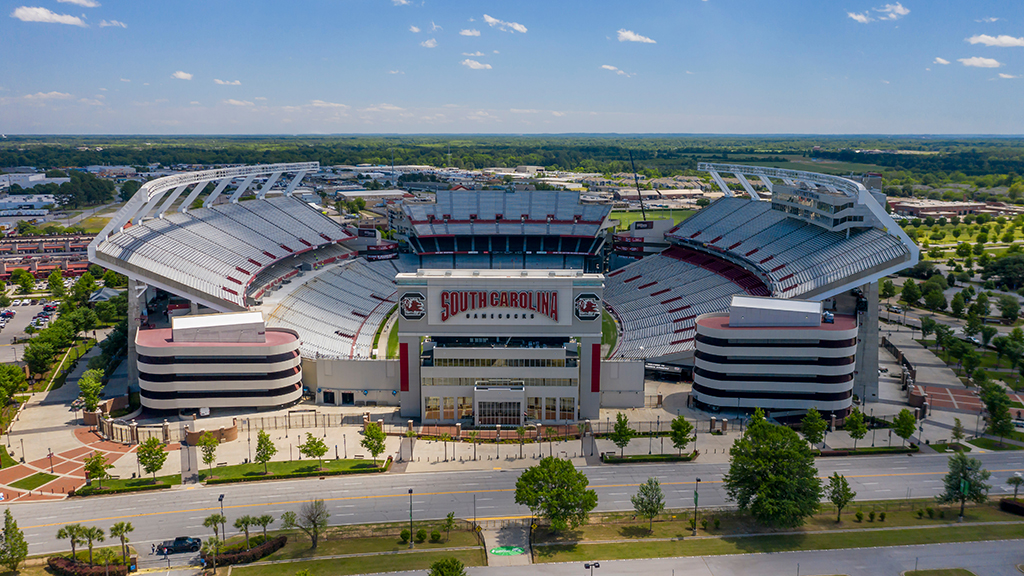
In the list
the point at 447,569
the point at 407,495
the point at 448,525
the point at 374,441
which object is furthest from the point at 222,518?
the point at 447,569

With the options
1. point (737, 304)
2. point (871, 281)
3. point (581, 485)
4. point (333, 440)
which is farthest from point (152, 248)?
point (871, 281)

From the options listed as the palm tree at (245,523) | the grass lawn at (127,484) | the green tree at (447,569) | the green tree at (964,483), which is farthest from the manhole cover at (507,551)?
the green tree at (964,483)

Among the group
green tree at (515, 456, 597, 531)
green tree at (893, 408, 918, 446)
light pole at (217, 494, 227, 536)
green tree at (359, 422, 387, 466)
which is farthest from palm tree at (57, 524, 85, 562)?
green tree at (893, 408, 918, 446)

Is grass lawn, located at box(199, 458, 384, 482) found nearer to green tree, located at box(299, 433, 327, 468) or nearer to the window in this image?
green tree, located at box(299, 433, 327, 468)

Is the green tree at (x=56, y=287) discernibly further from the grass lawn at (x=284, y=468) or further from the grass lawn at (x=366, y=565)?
the grass lawn at (x=366, y=565)

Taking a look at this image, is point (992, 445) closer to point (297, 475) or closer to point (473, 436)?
point (473, 436)

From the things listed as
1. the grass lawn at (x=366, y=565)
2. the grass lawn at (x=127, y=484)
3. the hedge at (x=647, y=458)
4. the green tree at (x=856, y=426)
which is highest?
the green tree at (x=856, y=426)
